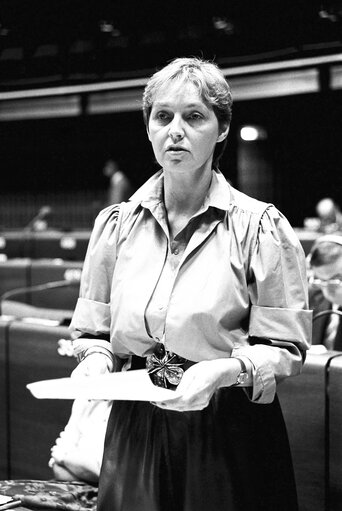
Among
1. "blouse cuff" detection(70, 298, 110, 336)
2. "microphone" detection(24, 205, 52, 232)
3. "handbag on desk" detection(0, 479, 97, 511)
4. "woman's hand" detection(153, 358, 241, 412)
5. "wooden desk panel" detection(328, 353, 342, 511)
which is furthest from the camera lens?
"microphone" detection(24, 205, 52, 232)

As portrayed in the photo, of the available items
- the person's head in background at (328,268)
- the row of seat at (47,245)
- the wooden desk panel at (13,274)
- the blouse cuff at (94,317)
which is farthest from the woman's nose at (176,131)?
the row of seat at (47,245)

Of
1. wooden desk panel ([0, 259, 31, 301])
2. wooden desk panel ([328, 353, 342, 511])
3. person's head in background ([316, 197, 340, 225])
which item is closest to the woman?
wooden desk panel ([328, 353, 342, 511])

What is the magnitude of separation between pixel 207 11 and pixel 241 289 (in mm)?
6966

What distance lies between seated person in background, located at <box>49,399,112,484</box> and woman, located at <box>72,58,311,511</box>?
2.58ft

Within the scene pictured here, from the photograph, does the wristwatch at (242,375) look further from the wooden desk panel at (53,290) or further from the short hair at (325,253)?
the wooden desk panel at (53,290)

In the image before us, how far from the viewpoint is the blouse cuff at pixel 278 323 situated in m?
1.27

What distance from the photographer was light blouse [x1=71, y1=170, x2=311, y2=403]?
126 centimetres

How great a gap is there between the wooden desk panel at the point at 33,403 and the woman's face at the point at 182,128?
4.54 feet

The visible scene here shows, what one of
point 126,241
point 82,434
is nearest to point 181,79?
point 126,241

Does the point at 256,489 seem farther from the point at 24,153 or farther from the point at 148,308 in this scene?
the point at 24,153

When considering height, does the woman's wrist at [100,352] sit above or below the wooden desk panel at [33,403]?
above

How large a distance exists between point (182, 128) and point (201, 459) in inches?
23.1

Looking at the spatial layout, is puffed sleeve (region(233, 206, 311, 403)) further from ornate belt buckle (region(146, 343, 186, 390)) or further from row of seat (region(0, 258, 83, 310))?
row of seat (region(0, 258, 83, 310))

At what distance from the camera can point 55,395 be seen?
117cm
